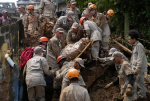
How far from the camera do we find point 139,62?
5.22 m

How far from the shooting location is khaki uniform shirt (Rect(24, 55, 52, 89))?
18.5ft

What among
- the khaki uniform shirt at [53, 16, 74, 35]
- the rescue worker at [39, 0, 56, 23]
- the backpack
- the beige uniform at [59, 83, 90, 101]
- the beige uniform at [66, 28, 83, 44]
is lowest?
the beige uniform at [59, 83, 90, 101]

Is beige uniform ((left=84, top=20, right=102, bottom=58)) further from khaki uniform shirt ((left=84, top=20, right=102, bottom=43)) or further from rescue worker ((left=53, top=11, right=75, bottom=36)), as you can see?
rescue worker ((left=53, top=11, right=75, bottom=36))

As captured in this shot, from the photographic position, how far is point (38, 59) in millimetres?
5945

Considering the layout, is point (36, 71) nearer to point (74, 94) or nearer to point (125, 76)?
point (74, 94)

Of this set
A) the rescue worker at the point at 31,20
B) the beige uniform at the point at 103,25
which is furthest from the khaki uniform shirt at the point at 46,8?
the beige uniform at the point at 103,25

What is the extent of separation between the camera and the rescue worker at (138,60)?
523 cm

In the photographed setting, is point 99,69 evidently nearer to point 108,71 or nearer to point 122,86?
point 108,71

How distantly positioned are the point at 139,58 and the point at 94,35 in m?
2.23

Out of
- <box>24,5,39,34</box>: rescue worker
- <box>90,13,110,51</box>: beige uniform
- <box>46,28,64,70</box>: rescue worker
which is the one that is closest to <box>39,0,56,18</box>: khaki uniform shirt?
<box>24,5,39,34</box>: rescue worker

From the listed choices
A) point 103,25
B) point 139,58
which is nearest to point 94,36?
point 103,25

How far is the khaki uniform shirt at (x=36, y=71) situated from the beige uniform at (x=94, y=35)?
191 centimetres

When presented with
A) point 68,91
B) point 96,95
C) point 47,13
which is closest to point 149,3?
point 47,13

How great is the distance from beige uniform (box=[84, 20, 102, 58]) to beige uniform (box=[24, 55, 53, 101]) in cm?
190
